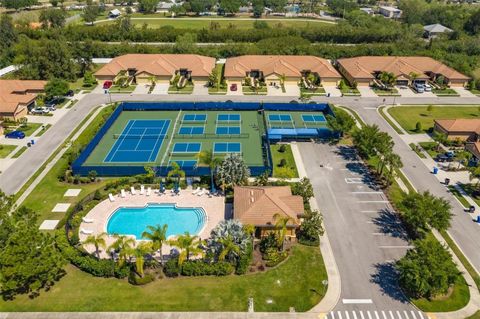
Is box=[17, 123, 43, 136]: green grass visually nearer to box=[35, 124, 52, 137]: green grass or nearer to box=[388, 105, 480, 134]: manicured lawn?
box=[35, 124, 52, 137]: green grass

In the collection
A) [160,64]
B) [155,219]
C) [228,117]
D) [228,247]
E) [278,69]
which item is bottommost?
[155,219]

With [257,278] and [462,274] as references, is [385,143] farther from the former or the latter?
[257,278]

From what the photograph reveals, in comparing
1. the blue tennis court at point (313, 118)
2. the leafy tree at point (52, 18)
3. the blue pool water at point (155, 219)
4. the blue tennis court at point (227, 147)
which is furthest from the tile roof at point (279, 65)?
the leafy tree at point (52, 18)

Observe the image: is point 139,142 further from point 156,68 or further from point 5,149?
point 156,68

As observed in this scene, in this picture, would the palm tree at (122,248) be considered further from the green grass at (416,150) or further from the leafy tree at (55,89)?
the leafy tree at (55,89)

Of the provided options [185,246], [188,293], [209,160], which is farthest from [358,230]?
[188,293]

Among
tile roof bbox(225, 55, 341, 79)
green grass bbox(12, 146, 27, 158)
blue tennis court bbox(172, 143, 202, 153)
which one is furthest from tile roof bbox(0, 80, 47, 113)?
tile roof bbox(225, 55, 341, 79)

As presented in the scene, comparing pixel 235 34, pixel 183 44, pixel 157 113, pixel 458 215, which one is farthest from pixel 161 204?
pixel 235 34
